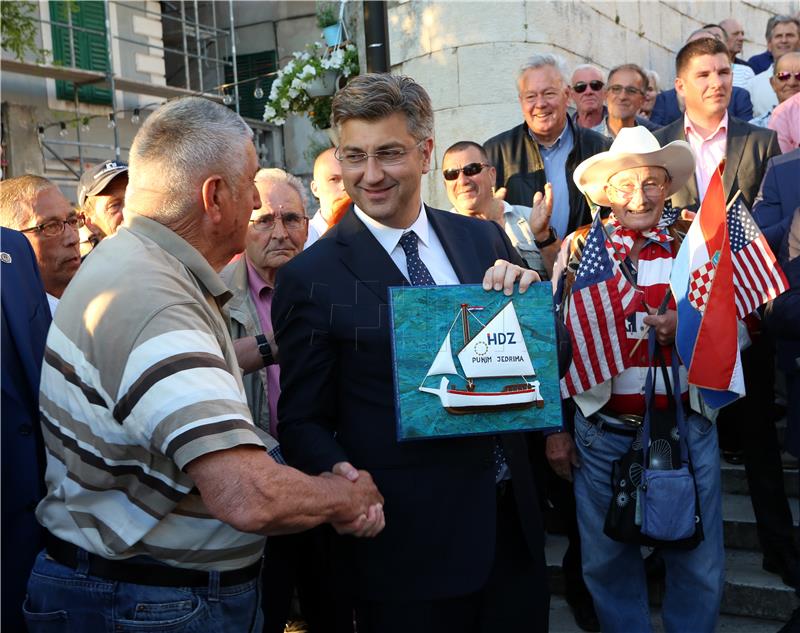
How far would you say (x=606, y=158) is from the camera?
4.02 metres

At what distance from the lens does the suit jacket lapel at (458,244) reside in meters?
2.97

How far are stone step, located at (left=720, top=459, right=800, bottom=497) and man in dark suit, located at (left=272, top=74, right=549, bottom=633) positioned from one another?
3.01 metres

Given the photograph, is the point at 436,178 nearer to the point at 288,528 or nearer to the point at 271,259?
the point at 271,259

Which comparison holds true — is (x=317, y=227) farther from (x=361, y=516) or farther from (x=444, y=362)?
(x=361, y=516)

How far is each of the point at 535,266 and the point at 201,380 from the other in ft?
9.73

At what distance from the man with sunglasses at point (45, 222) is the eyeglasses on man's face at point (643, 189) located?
237 cm

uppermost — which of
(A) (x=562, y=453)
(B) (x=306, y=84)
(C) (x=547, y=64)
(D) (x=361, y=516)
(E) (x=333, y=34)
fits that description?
(E) (x=333, y=34)

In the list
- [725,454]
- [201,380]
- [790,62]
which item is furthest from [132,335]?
[790,62]

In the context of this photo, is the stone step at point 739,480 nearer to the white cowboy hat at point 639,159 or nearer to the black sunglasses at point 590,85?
the white cowboy hat at point 639,159

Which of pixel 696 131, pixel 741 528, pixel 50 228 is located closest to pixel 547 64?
pixel 696 131

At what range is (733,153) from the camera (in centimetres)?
520

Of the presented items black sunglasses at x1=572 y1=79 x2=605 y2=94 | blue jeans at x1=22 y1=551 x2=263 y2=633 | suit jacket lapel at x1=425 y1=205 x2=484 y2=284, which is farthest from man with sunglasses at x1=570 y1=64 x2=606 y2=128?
blue jeans at x1=22 y1=551 x2=263 y2=633

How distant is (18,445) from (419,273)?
1344mm

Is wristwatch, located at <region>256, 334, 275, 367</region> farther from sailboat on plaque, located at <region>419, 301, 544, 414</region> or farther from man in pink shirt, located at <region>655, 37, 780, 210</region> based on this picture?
man in pink shirt, located at <region>655, 37, 780, 210</region>
